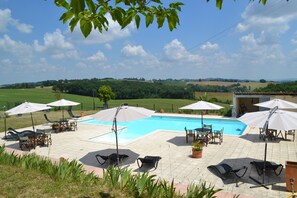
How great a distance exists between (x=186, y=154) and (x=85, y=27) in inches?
423

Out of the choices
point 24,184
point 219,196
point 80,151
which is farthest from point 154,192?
point 80,151

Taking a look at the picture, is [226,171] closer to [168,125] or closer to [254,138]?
[254,138]

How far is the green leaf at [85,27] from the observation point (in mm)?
1773

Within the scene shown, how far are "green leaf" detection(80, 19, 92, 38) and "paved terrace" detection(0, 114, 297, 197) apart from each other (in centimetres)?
644

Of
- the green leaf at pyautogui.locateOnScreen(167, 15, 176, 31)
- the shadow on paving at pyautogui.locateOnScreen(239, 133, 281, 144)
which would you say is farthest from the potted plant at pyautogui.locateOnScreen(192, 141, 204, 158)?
the green leaf at pyautogui.locateOnScreen(167, 15, 176, 31)

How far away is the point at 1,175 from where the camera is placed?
6926 millimetres

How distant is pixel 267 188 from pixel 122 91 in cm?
5931

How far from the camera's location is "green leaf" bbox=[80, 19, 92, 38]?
1.77 m

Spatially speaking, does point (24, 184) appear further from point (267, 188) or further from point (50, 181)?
point (267, 188)

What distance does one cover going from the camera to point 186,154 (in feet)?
38.7

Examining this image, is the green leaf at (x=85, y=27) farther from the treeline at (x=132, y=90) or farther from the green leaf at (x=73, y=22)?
the treeline at (x=132, y=90)

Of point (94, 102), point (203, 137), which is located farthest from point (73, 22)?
point (94, 102)

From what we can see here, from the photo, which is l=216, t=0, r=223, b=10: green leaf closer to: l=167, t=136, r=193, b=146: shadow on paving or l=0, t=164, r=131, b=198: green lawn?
l=0, t=164, r=131, b=198: green lawn

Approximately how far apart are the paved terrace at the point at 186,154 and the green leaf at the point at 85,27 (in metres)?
6.44
